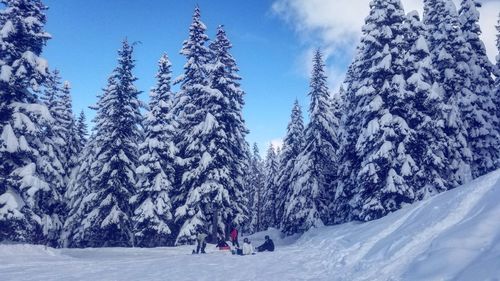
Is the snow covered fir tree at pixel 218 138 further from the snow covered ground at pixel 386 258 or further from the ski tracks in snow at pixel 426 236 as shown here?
the ski tracks in snow at pixel 426 236

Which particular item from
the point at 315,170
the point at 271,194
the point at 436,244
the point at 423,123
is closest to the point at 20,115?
the point at 436,244

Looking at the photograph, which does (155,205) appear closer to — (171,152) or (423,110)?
(171,152)

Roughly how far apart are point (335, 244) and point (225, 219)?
16.3 metres

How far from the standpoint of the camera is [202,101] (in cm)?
3162

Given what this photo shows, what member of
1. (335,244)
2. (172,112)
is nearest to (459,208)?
(335,244)

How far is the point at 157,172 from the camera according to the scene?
1254 inches

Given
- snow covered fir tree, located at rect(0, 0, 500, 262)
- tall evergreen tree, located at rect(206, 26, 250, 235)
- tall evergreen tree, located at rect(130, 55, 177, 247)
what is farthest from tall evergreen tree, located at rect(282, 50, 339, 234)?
tall evergreen tree, located at rect(130, 55, 177, 247)

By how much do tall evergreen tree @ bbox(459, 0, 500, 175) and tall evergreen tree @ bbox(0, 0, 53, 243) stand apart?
2785 centimetres

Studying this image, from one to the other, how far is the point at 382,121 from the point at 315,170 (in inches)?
496

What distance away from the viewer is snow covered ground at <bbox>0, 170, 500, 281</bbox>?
7922mm

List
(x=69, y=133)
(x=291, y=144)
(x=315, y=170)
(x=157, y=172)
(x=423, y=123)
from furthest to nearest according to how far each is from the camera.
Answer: (x=291, y=144), (x=69, y=133), (x=315, y=170), (x=157, y=172), (x=423, y=123)

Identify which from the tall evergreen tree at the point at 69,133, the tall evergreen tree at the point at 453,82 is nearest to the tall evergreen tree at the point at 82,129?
the tall evergreen tree at the point at 69,133

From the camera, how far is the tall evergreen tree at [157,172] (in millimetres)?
30391

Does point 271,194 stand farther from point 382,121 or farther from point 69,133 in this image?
point 382,121
